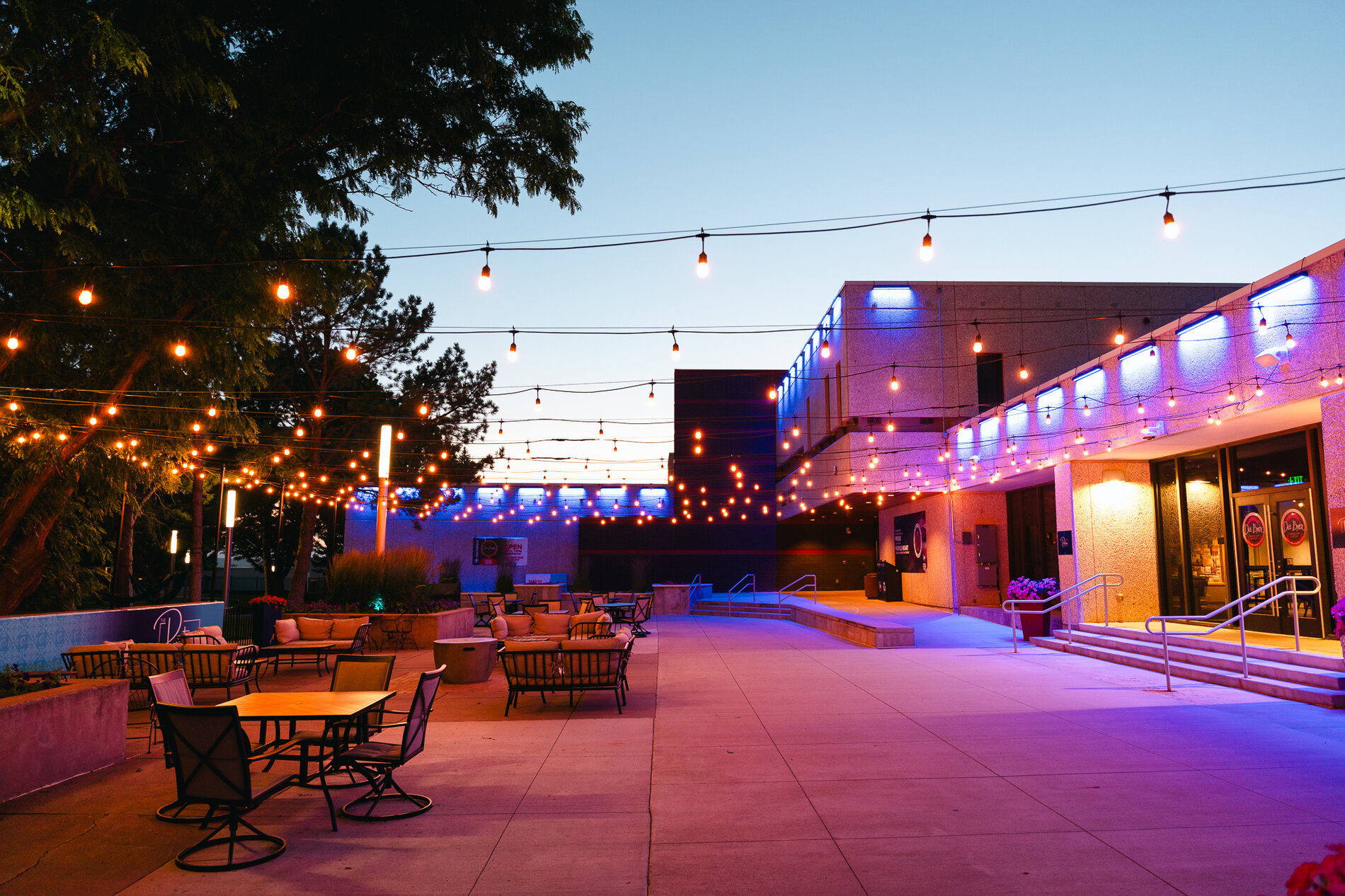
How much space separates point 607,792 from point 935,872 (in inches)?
95.3

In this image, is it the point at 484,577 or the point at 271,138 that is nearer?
the point at 271,138

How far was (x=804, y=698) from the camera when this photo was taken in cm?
973

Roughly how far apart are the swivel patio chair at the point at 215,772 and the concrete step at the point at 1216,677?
9759 mm

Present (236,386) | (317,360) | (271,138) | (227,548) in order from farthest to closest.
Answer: (317,360)
(227,548)
(236,386)
(271,138)

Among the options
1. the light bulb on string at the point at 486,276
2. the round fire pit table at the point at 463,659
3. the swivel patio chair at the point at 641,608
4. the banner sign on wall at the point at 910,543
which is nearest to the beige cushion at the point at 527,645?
the round fire pit table at the point at 463,659

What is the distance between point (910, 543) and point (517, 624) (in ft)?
53.4

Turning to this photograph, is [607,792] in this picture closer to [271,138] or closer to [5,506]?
[271,138]

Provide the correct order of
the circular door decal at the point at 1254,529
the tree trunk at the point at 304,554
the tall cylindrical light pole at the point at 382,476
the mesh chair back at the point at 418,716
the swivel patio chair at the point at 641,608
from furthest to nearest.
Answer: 1. the tree trunk at the point at 304,554
2. the swivel patio chair at the point at 641,608
3. the tall cylindrical light pole at the point at 382,476
4. the circular door decal at the point at 1254,529
5. the mesh chair back at the point at 418,716

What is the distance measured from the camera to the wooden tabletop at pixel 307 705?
5531 millimetres

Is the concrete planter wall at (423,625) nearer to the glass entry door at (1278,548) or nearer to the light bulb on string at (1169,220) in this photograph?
the light bulb on string at (1169,220)

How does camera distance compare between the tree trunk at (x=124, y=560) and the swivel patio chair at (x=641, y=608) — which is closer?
the swivel patio chair at (x=641, y=608)

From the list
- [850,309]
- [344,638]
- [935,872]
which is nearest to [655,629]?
[344,638]

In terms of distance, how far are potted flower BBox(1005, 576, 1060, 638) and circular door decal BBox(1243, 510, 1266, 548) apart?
330 cm

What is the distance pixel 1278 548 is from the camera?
12.8m
